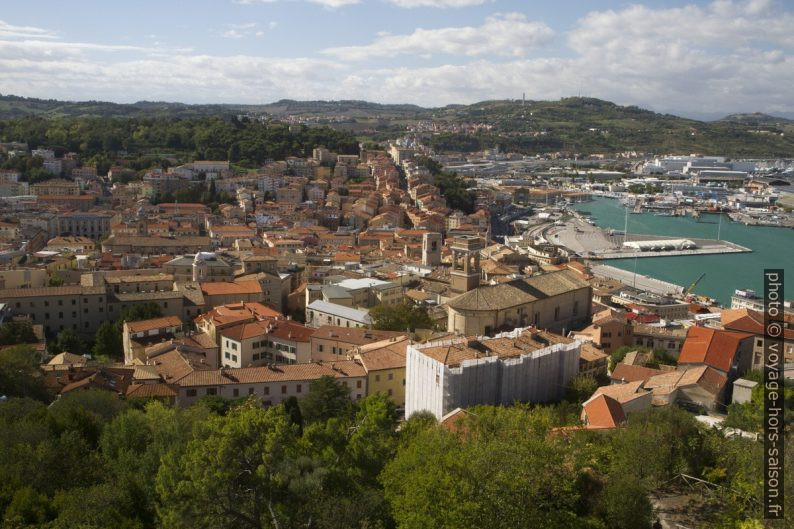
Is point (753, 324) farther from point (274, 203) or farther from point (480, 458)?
point (274, 203)

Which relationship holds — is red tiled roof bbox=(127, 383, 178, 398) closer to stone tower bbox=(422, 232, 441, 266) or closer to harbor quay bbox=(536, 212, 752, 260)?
stone tower bbox=(422, 232, 441, 266)

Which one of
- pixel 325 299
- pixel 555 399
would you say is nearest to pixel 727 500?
pixel 555 399

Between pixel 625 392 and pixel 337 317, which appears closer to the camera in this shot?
pixel 625 392

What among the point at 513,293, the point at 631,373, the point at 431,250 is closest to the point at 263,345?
the point at 513,293

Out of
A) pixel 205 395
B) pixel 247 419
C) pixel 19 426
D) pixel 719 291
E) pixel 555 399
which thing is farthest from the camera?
pixel 719 291

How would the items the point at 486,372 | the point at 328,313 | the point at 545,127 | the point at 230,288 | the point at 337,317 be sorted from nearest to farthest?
the point at 486,372
the point at 337,317
the point at 328,313
the point at 230,288
the point at 545,127

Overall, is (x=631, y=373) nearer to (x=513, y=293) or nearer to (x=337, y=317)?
(x=513, y=293)

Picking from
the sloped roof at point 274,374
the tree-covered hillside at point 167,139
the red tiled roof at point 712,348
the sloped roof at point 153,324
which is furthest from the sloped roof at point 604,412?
the tree-covered hillside at point 167,139
